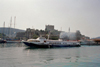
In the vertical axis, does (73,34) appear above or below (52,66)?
above

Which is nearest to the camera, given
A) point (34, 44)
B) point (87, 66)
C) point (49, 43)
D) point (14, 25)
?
point (87, 66)

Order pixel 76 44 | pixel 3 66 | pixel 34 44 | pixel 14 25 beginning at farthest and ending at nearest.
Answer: pixel 14 25, pixel 76 44, pixel 34 44, pixel 3 66

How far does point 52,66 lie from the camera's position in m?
24.8

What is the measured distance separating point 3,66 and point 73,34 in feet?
523

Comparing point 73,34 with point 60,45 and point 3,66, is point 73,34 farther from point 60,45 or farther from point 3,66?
point 3,66

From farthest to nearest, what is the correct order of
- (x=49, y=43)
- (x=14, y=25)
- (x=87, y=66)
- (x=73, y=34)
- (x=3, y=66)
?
1. (x=73, y=34)
2. (x=14, y=25)
3. (x=49, y=43)
4. (x=87, y=66)
5. (x=3, y=66)

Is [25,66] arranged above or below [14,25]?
below

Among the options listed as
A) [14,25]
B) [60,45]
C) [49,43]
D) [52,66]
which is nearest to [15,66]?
[52,66]

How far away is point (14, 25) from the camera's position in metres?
158

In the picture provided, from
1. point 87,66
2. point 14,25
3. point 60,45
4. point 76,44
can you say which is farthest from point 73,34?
point 87,66

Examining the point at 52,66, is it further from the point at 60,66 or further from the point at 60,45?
the point at 60,45

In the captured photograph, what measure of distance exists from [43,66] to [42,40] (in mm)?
44760

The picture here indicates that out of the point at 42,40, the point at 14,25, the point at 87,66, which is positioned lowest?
the point at 87,66

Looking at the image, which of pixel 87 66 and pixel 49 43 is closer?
pixel 87 66
